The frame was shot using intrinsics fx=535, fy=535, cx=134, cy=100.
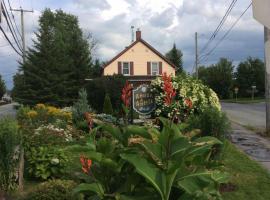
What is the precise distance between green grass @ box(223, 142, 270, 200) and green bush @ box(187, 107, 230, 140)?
0.28 metres

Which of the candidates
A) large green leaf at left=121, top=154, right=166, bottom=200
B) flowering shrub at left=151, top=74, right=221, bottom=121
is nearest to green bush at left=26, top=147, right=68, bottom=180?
large green leaf at left=121, top=154, right=166, bottom=200

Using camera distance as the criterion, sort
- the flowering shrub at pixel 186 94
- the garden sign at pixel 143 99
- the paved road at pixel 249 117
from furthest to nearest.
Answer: the paved road at pixel 249 117 < the garden sign at pixel 143 99 < the flowering shrub at pixel 186 94

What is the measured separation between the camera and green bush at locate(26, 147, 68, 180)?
9956 millimetres

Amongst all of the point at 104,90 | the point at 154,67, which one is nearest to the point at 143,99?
the point at 104,90

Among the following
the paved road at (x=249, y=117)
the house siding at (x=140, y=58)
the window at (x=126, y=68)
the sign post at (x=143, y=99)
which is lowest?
the paved road at (x=249, y=117)

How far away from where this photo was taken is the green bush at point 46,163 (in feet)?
32.7

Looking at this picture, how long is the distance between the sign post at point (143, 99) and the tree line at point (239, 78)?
216 ft

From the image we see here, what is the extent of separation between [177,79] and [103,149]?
42.1ft

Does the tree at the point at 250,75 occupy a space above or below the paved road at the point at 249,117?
above

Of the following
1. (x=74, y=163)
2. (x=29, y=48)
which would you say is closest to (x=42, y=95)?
(x=29, y=48)

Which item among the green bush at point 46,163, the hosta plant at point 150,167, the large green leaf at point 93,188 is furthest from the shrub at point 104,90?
the large green leaf at point 93,188

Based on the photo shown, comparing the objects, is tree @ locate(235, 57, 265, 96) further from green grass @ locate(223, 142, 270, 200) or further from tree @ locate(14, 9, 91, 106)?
green grass @ locate(223, 142, 270, 200)

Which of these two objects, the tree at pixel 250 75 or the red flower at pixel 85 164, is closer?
the red flower at pixel 85 164

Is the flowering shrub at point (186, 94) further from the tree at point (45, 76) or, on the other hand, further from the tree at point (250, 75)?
the tree at point (250, 75)
